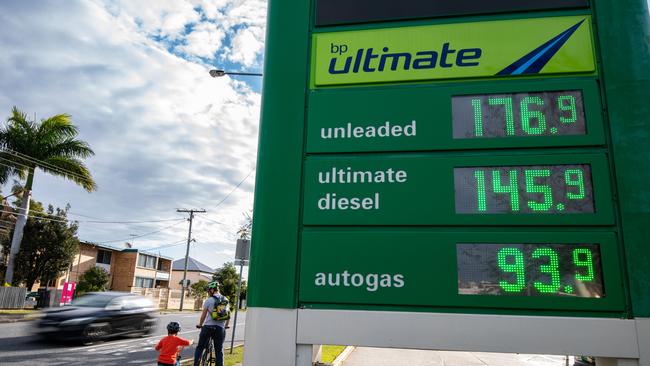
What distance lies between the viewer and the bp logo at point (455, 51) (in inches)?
137

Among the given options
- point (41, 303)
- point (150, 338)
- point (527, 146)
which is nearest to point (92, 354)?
point (150, 338)

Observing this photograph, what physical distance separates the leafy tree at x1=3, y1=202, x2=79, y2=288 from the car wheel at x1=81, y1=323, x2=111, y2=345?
2085 centimetres

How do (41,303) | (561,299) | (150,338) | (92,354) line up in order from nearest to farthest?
(561,299), (92,354), (150,338), (41,303)

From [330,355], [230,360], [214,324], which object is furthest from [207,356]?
[330,355]

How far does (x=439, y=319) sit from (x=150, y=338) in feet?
47.9

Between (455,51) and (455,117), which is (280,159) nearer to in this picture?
(455,117)

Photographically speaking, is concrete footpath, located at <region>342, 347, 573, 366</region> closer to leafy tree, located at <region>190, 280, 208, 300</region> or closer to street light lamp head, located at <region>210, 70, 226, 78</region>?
street light lamp head, located at <region>210, 70, 226, 78</region>

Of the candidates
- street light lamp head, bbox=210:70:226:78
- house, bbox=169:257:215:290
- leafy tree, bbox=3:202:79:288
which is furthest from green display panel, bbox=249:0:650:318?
house, bbox=169:257:215:290

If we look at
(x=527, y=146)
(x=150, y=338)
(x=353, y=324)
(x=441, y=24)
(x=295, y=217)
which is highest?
(x=441, y=24)

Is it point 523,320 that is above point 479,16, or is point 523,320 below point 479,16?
below

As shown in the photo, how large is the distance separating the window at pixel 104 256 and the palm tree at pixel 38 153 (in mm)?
22271

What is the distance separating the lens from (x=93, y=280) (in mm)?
38875

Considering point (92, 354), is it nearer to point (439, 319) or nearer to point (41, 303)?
point (439, 319)

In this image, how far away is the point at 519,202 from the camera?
3.23m
